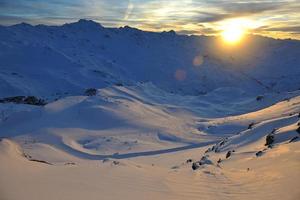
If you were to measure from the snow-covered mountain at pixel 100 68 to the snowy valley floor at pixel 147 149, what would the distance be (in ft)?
200

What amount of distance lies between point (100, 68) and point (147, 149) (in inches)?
4772

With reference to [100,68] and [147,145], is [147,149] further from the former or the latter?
[100,68]

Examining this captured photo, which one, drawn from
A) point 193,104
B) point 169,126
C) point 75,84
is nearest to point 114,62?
point 75,84

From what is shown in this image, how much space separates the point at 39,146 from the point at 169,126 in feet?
43.3

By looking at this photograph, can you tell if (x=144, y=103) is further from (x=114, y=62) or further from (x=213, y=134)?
(x=114, y=62)

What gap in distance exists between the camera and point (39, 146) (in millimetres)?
21453

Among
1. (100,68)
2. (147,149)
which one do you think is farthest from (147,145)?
(100,68)

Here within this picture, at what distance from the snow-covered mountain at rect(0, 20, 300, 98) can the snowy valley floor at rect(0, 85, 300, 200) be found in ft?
200

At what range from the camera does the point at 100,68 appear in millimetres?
143375

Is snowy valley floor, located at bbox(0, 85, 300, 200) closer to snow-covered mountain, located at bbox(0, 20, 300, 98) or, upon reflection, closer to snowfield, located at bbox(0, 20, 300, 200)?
snowfield, located at bbox(0, 20, 300, 200)

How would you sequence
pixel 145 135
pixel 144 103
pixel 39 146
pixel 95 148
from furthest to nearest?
pixel 144 103 < pixel 145 135 < pixel 95 148 < pixel 39 146

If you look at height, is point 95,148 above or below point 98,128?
below

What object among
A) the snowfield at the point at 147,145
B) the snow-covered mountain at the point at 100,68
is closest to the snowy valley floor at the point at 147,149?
the snowfield at the point at 147,145

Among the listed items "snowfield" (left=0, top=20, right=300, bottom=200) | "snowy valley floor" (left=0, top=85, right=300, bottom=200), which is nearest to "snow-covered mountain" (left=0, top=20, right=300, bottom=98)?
"snowfield" (left=0, top=20, right=300, bottom=200)
